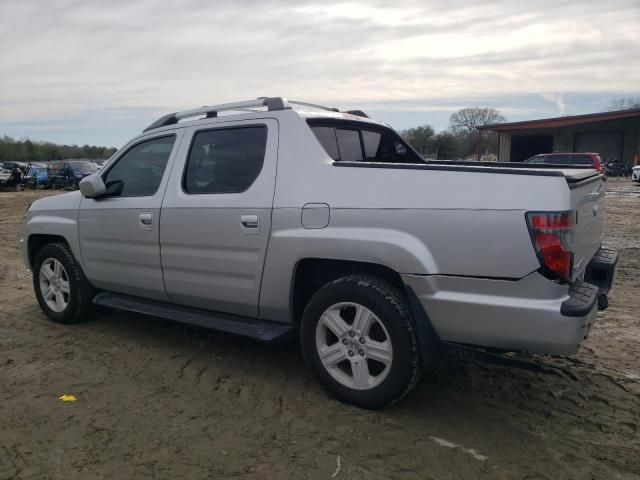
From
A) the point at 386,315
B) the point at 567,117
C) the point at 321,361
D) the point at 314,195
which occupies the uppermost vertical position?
the point at 567,117

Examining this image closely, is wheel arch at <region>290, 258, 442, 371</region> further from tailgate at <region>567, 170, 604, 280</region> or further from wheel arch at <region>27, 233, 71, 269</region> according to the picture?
wheel arch at <region>27, 233, 71, 269</region>

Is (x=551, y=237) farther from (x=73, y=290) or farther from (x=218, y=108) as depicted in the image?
(x=73, y=290)

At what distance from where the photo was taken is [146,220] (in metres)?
4.44

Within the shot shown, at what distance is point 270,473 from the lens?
2.86m

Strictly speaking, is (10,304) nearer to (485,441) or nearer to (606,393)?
(485,441)

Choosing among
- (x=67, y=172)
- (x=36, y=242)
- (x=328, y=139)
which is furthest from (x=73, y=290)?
(x=67, y=172)

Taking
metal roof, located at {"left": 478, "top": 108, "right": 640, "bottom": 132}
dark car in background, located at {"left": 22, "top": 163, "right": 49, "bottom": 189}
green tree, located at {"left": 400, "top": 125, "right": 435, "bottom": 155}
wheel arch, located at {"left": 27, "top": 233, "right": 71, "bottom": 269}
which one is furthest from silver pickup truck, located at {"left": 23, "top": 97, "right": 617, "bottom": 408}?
metal roof, located at {"left": 478, "top": 108, "right": 640, "bottom": 132}

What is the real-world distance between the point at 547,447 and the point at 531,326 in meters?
0.71

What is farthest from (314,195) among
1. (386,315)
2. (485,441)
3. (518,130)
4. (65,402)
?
(518,130)

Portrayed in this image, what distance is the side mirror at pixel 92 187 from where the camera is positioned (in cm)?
478

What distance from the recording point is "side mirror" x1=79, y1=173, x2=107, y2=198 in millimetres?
4777

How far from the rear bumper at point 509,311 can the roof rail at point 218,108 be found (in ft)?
5.21

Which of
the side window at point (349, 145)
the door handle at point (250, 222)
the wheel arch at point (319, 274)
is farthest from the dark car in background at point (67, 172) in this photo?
the wheel arch at point (319, 274)

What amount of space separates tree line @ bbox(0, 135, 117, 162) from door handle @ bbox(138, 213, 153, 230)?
65686 millimetres
